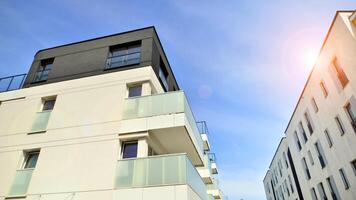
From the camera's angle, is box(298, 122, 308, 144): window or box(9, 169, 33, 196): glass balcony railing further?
box(298, 122, 308, 144): window

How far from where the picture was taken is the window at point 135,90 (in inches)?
464

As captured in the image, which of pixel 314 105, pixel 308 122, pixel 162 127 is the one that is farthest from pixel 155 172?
pixel 308 122

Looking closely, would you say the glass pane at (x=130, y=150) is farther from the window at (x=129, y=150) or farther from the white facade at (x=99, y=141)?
the white facade at (x=99, y=141)

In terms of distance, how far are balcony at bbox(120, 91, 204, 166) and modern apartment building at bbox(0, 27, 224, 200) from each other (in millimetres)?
45

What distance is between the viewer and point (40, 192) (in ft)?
31.3

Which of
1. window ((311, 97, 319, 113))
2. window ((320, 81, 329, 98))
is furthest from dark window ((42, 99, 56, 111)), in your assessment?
window ((311, 97, 319, 113))

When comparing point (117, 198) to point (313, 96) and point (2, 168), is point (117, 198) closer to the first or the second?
point (2, 168)

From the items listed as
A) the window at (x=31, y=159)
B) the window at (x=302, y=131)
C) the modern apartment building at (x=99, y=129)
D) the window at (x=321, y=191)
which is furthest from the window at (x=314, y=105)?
the window at (x=31, y=159)

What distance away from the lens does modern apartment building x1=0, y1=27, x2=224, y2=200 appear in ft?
29.0

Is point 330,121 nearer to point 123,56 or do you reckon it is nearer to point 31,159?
point 123,56

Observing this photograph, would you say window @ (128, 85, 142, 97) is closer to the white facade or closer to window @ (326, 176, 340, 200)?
the white facade

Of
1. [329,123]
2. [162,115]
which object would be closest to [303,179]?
[329,123]

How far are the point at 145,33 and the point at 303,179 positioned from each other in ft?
75.9

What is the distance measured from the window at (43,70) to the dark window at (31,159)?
472 cm
